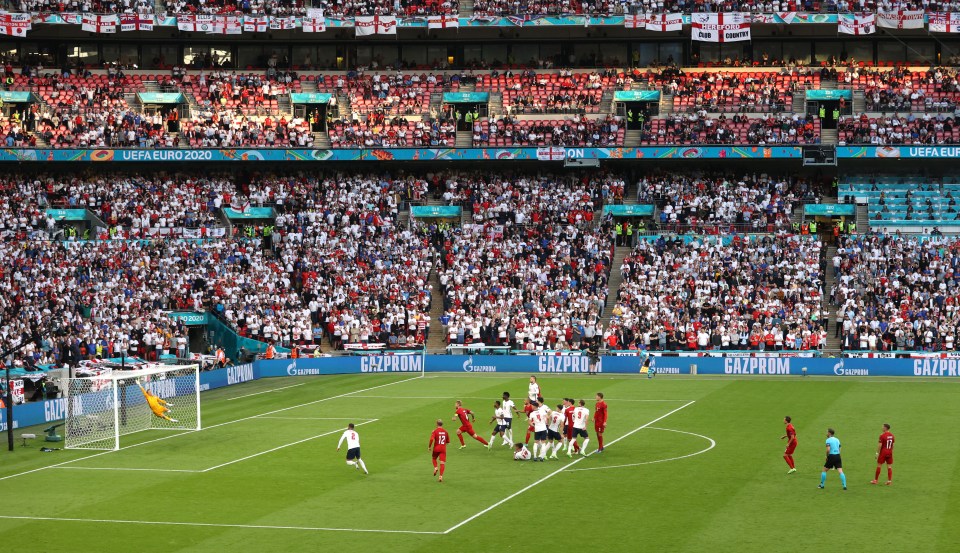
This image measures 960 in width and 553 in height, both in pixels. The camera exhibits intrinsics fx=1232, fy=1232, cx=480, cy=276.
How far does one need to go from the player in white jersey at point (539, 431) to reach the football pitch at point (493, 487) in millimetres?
498

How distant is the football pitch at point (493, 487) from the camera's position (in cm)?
2338

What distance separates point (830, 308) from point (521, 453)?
31.6m

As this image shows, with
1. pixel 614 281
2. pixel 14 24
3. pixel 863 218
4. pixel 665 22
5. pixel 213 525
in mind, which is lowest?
pixel 213 525

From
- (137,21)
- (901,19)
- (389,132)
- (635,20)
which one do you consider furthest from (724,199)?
(137,21)

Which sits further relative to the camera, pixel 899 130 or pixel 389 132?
pixel 389 132

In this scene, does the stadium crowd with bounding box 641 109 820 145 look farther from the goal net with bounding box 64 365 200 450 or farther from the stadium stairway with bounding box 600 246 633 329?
the goal net with bounding box 64 365 200 450

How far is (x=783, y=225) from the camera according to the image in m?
65.1

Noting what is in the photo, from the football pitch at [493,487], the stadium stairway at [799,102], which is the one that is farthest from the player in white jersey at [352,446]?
the stadium stairway at [799,102]

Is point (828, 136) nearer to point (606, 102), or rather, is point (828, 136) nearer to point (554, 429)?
point (606, 102)

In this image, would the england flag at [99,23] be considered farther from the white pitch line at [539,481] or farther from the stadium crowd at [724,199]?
the white pitch line at [539,481]

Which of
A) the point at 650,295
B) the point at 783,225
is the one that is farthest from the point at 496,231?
the point at 783,225

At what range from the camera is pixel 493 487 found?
28.4 metres

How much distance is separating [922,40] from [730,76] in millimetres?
12024

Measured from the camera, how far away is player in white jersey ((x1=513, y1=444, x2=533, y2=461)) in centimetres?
3180
